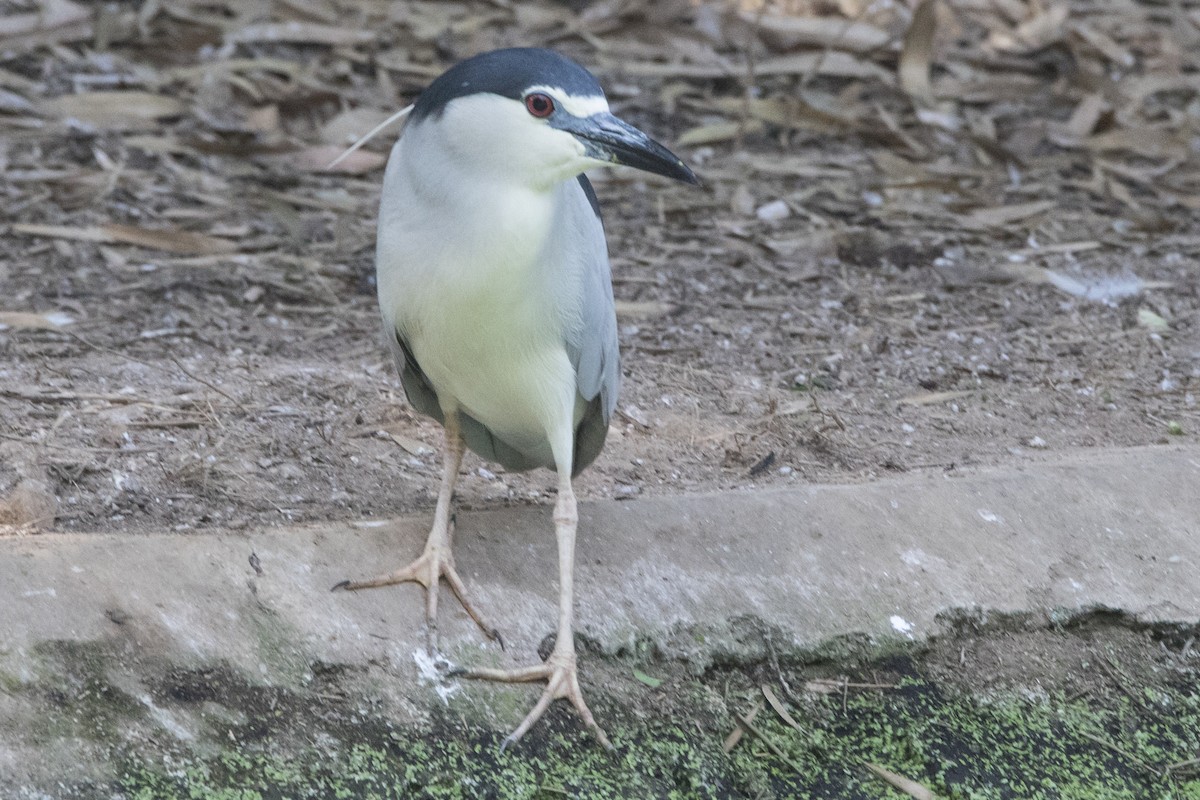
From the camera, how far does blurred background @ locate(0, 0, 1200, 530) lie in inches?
159

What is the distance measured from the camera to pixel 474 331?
303 centimetres

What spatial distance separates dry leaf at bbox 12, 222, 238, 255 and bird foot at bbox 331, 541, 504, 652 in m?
2.88

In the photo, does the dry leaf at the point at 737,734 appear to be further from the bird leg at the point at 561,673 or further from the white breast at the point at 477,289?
the white breast at the point at 477,289

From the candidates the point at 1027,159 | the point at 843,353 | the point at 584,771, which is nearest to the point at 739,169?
the point at 1027,159

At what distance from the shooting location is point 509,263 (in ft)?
9.57

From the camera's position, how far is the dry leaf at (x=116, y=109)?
6.47m

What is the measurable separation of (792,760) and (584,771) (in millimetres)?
472

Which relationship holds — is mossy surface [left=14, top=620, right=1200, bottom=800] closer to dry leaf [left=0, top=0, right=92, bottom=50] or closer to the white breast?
the white breast

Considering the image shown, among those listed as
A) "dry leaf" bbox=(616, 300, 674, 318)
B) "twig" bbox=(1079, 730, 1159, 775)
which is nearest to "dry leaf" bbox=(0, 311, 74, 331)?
"dry leaf" bbox=(616, 300, 674, 318)

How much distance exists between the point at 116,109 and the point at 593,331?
13.8 feet

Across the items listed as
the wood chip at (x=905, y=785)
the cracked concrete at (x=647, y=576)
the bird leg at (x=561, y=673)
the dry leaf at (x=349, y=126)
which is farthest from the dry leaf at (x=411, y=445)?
the dry leaf at (x=349, y=126)

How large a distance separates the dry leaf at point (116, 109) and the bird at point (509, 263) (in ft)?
12.4

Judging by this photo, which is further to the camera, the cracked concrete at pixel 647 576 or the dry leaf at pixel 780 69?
the dry leaf at pixel 780 69

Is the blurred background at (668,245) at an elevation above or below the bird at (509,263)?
below
